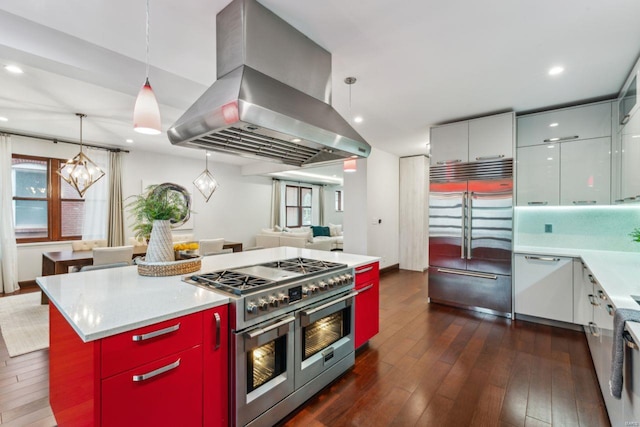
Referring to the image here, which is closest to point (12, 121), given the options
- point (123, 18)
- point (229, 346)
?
point (123, 18)

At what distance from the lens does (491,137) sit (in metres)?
3.64

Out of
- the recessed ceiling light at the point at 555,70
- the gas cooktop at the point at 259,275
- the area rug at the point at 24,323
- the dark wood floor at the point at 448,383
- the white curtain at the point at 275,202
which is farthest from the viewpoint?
the white curtain at the point at 275,202

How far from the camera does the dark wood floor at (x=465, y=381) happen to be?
188 centimetres

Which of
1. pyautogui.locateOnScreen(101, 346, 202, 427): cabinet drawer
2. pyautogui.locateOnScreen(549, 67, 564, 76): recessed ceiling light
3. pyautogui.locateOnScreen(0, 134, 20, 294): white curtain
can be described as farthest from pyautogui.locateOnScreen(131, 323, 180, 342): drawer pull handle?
pyautogui.locateOnScreen(0, 134, 20, 294): white curtain

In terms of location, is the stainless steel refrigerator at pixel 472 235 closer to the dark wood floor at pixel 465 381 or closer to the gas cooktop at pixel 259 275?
the dark wood floor at pixel 465 381

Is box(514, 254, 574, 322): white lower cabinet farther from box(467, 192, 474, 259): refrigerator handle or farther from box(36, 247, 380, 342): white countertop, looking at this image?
box(36, 247, 380, 342): white countertop

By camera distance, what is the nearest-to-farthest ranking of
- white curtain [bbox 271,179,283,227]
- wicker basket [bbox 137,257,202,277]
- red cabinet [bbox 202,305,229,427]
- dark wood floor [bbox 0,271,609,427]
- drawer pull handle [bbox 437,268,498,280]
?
red cabinet [bbox 202,305,229,427], dark wood floor [bbox 0,271,609,427], wicker basket [bbox 137,257,202,277], drawer pull handle [bbox 437,268,498,280], white curtain [bbox 271,179,283,227]

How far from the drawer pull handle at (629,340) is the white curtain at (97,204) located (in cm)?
754

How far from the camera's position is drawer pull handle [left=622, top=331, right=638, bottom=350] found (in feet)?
4.12

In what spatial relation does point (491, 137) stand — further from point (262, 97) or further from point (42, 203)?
point (42, 203)

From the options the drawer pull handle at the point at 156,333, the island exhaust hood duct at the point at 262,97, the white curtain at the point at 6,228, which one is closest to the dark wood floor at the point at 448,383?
the drawer pull handle at the point at 156,333

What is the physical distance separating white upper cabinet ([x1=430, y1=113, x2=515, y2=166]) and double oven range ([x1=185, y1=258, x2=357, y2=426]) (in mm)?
2527

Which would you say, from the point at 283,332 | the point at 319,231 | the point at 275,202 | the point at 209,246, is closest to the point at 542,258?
the point at 283,332

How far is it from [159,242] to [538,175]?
166 inches
